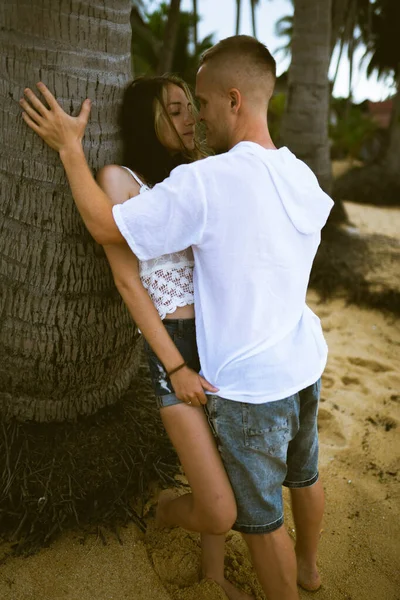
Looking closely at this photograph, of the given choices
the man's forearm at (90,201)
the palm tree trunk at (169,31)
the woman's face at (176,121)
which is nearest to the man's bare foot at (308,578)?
the man's forearm at (90,201)

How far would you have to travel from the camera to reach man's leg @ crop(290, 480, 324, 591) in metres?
2.49

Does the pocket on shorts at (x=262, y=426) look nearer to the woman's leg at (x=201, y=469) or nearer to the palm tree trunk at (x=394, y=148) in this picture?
the woman's leg at (x=201, y=469)

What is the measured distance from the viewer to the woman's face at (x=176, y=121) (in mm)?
2367

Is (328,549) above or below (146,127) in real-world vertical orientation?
below

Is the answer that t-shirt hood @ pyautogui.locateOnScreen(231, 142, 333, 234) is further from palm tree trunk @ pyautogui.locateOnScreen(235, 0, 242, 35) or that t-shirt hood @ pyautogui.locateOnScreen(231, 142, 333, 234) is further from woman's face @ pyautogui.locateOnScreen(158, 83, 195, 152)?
palm tree trunk @ pyautogui.locateOnScreen(235, 0, 242, 35)

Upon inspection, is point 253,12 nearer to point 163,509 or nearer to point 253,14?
point 253,14

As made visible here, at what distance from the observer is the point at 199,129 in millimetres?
2586

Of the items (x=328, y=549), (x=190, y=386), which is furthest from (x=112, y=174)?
(x=328, y=549)

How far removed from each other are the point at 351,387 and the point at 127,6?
3.20 m

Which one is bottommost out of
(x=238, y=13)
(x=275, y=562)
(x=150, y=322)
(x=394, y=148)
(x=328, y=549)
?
(x=328, y=549)

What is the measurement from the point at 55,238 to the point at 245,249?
987 millimetres

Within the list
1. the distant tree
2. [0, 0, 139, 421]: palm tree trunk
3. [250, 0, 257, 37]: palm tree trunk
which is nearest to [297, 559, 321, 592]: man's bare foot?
[0, 0, 139, 421]: palm tree trunk

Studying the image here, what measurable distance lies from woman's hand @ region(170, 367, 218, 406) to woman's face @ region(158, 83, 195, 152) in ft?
3.45

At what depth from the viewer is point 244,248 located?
6.19 ft
